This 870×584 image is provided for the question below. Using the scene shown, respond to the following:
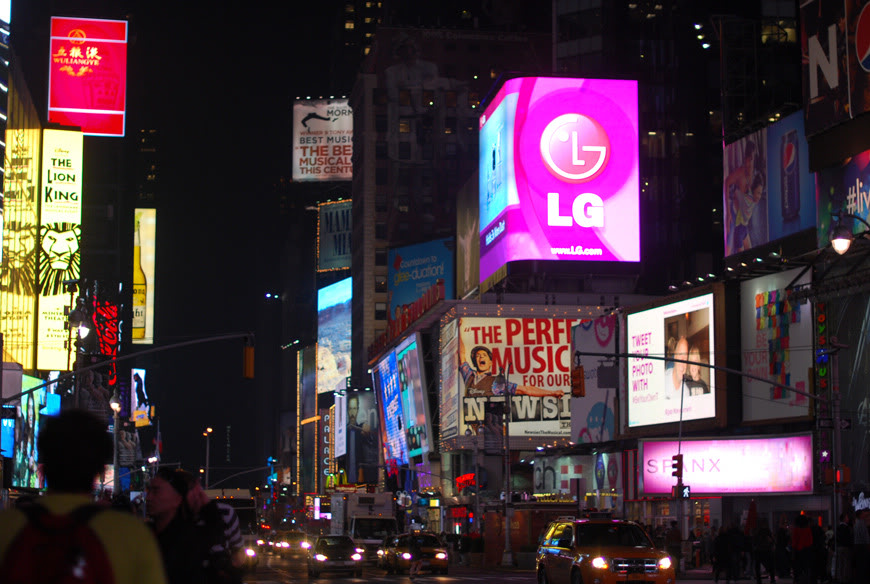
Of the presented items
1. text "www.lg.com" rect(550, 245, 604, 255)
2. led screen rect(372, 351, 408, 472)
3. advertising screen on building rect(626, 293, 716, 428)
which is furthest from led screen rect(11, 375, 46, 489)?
led screen rect(372, 351, 408, 472)

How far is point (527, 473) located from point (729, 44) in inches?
1577

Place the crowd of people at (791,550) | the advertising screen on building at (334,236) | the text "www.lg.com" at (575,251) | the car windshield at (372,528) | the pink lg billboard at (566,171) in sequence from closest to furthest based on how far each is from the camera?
Answer: the crowd of people at (791,550)
the car windshield at (372,528)
the pink lg billboard at (566,171)
the text "www.lg.com" at (575,251)
the advertising screen on building at (334,236)

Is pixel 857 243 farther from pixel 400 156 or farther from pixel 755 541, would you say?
pixel 400 156

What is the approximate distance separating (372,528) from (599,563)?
34252 millimetres

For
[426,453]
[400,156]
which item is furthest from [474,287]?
[400,156]

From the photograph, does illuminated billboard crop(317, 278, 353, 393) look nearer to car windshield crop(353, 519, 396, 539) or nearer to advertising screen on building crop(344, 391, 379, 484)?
advertising screen on building crop(344, 391, 379, 484)

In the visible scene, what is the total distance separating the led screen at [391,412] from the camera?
362ft

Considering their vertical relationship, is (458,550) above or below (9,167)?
below

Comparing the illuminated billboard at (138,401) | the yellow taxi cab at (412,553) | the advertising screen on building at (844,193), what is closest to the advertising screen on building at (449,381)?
the yellow taxi cab at (412,553)

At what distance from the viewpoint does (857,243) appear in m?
45.2

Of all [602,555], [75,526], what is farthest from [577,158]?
[75,526]

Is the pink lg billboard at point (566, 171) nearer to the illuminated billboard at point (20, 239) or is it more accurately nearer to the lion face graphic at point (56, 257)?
the lion face graphic at point (56, 257)

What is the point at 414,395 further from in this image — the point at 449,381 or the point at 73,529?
the point at 73,529

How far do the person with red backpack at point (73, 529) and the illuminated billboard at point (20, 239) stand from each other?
69119 mm
